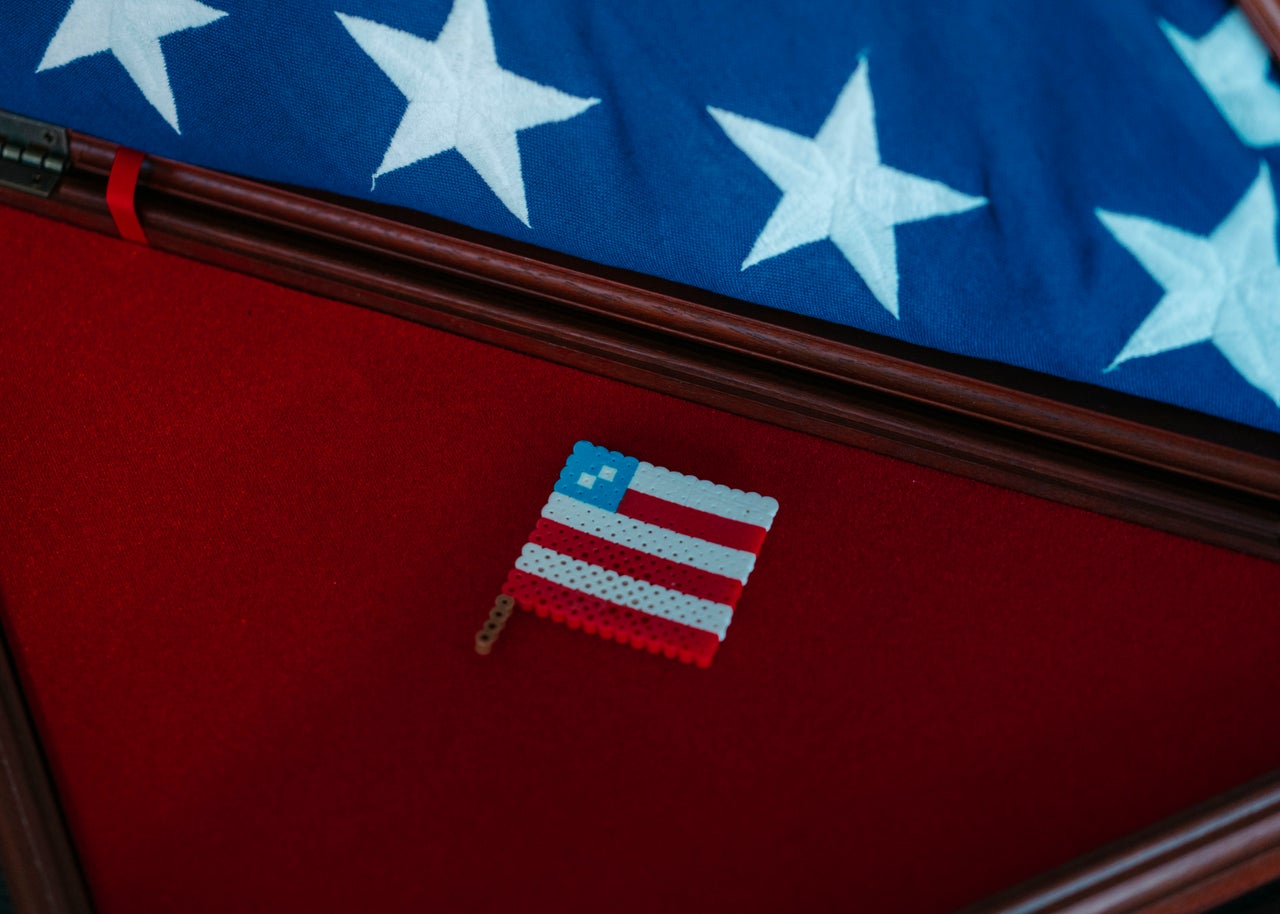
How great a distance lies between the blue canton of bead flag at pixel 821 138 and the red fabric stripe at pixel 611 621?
0.33 metres

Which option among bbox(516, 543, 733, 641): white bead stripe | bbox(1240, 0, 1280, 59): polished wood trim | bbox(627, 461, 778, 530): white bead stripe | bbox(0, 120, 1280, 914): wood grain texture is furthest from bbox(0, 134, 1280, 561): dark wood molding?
bbox(1240, 0, 1280, 59): polished wood trim

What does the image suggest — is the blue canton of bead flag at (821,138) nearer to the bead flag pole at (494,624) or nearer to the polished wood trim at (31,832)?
the bead flag pole at (494,624)

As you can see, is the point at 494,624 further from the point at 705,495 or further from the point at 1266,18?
the point at 1266,18

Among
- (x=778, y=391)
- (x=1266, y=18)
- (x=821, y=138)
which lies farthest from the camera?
(x=778, y=391)

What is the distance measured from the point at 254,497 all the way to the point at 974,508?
0.74 m

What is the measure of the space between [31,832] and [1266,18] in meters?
1.27

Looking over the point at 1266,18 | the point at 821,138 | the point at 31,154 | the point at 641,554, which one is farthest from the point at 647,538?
the point at 31,154

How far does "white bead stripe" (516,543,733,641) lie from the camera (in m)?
0.94

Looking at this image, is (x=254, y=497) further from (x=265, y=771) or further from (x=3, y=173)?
(x=3, y=173)

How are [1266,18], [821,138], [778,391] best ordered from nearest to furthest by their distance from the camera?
[1266,18]
[821,138]
[778,391]

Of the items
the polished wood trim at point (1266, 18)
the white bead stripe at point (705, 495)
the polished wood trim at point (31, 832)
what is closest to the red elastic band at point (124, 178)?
the polished wood trim at point (31, 832)

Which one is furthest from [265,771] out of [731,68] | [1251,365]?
[1251,365]

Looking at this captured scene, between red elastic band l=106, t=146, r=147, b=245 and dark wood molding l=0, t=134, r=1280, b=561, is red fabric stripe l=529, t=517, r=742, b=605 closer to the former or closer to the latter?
dark wood molding l=0, t=134, r=1280, b=561

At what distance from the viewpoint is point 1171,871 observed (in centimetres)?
85
